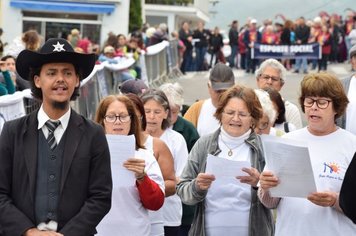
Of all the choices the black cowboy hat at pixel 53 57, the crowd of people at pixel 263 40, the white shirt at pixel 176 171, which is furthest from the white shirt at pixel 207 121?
the crowd of people at pixel 263 40

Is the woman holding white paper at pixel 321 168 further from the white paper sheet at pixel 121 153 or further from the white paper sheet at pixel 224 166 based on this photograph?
the white paper sheet at pixel 121 153

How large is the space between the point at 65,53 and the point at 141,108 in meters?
1.76

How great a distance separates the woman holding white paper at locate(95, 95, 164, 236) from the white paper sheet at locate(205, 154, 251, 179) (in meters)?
0.42

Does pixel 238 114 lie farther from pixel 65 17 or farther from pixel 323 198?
pixel 65 17

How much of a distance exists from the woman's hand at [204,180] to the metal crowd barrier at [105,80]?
346 cm

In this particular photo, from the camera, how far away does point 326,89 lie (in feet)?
19.2

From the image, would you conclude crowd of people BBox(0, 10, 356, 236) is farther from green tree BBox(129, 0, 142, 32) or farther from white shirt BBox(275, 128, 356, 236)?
green tree BBox(129, 0, 142, 32)

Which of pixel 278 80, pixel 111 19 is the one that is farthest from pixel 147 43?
pixel 278 80

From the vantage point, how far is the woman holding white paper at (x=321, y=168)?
5664 mm

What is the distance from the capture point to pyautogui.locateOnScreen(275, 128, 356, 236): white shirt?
5.68 meters

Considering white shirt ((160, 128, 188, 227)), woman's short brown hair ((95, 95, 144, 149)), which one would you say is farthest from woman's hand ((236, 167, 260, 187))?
white shirt ((160, 128, 188, 227))

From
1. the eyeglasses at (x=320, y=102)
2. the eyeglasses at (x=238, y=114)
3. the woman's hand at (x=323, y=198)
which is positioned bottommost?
the woman's hand at (x=323, y=198)

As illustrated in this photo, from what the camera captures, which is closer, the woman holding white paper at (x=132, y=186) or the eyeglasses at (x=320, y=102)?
the eyeglasses at (x=320, y=102)

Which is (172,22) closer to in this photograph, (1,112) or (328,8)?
(328,8)
